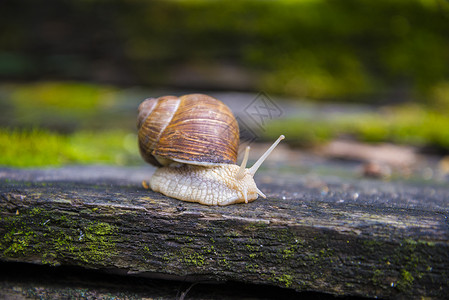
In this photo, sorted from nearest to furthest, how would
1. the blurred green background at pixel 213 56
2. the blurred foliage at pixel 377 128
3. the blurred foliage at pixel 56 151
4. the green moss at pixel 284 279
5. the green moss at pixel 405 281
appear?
the green moss at pixel 405 281 < the green moss at pixel 284 279 < the blurred foliage at pixel 56 151 < the blurred foliage at pixel 377 128 < the blurred green background at pixel 213 56

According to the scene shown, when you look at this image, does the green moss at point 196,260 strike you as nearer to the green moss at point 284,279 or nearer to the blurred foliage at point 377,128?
the green moss at point 284,279

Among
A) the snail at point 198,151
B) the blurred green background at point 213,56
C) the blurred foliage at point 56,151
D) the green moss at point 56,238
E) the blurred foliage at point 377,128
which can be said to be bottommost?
the green moss at point 56,238

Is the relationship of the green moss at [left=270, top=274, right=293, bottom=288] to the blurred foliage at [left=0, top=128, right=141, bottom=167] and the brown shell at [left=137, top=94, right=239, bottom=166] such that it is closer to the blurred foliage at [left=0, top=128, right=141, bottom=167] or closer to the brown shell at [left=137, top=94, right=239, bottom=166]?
the brown shell at [left=137, top=94, right=239, bottom=166]

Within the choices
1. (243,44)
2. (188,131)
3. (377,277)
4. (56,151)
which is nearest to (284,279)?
(377,277)

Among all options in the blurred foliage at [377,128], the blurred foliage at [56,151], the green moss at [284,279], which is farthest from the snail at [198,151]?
the blurred foliage at [377,128]

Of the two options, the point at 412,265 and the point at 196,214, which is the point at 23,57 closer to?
the point at 196,214

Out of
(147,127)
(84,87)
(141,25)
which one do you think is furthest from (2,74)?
(147,127)

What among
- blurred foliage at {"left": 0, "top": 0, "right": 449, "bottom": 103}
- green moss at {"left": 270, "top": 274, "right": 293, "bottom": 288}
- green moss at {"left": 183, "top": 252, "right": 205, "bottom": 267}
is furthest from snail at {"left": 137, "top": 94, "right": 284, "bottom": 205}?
blurred foliage at {"left": 0, "top": 0, "right": 449, "bottom": 103}
